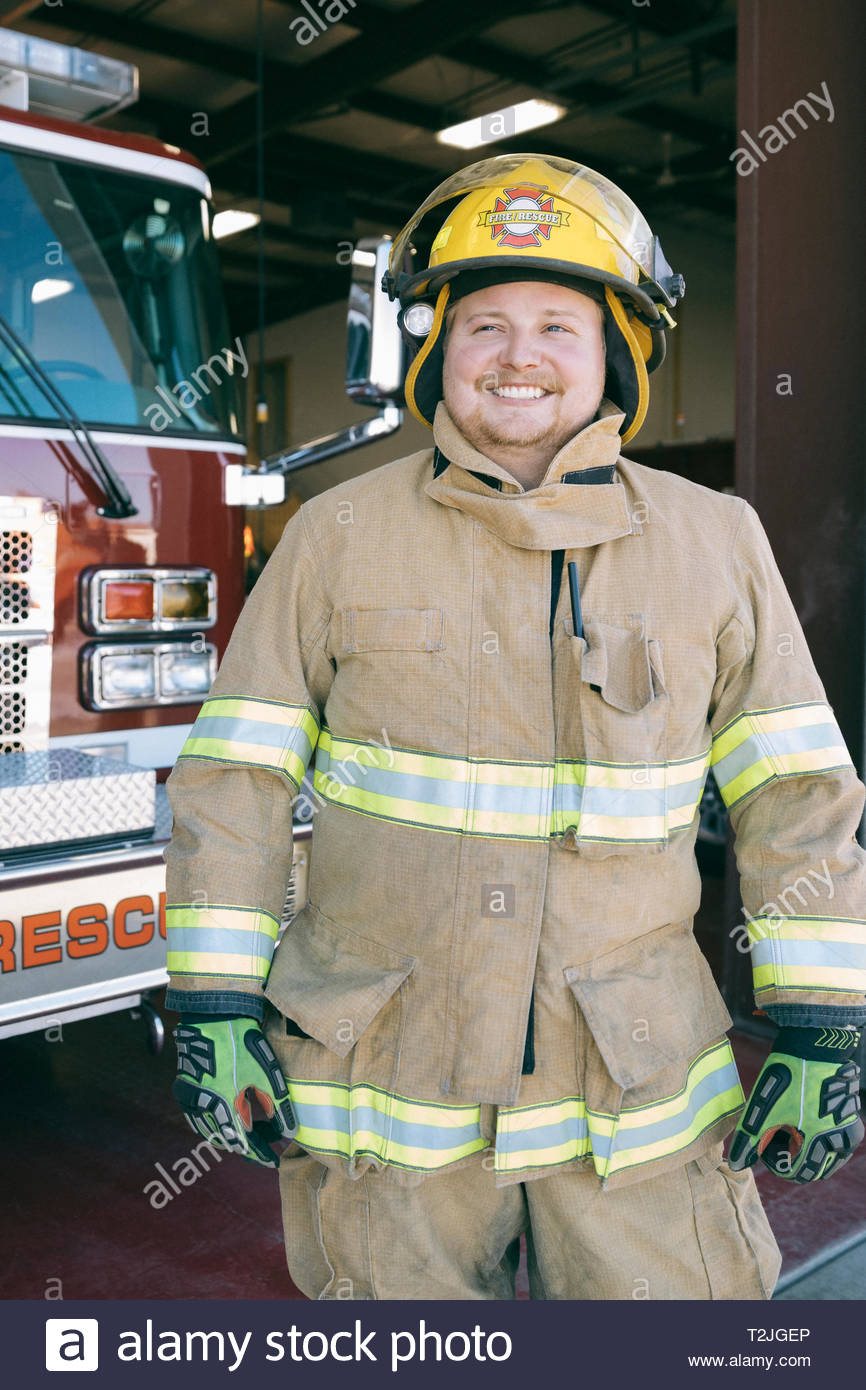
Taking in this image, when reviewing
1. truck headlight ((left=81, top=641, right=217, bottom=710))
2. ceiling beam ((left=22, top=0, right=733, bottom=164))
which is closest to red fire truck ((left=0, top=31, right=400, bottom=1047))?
truck headlight ((left=81, top=641, right=217, bottom=710))

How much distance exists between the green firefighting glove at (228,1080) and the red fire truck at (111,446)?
1062mm

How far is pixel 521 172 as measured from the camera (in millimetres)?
1671

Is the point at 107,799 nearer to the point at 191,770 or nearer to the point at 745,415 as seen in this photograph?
the point at 191,770

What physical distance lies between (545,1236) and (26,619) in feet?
6.55

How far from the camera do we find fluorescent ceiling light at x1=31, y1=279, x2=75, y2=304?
3105 millimetres

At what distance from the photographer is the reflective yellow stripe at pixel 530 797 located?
1.52 meters

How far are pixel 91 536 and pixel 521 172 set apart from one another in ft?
5.83

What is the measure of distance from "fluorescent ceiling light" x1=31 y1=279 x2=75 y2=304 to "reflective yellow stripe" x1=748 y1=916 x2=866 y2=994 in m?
2.46

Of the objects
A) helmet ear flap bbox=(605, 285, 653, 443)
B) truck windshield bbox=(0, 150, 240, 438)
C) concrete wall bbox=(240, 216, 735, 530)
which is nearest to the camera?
helmet ear flap bbox=(605, 285, 653, 443)

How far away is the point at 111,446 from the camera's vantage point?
3189mm

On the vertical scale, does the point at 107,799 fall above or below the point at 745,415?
below

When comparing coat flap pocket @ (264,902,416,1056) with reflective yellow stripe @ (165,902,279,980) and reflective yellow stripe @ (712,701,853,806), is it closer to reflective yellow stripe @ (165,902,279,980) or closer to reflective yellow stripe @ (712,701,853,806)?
reflective yellow stripe @ (165,902,279,980)

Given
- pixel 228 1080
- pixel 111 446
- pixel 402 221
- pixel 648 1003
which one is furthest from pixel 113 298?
pixel 402 221
